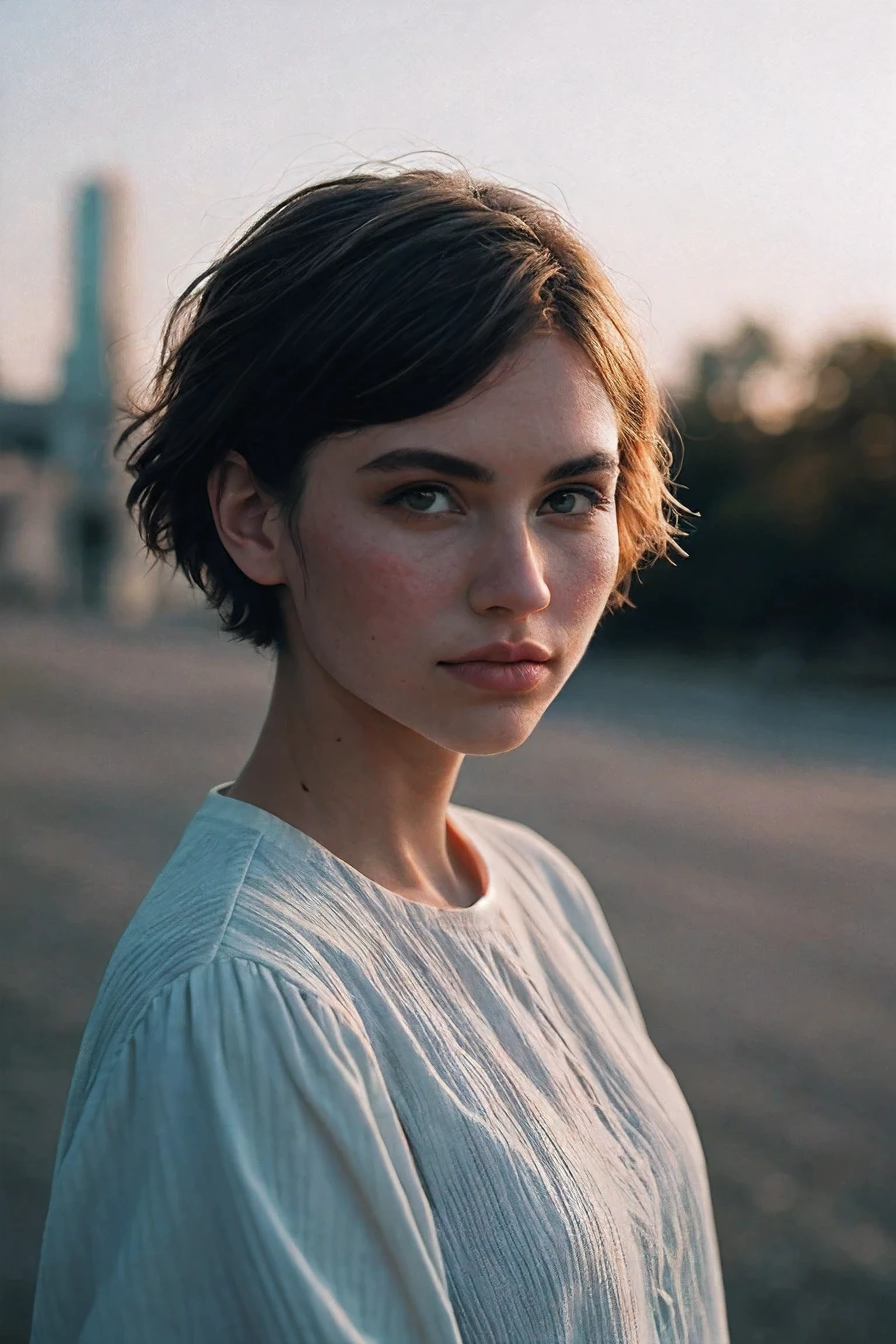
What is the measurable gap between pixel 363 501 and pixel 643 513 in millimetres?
467

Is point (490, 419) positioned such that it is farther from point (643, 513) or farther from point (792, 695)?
point (792, 695)

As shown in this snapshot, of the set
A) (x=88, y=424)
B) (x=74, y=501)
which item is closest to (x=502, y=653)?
(x=88, y=424)

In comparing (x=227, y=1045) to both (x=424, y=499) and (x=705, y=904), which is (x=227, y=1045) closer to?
(x=424, y=499)

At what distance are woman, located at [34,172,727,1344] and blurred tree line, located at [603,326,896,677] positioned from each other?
44.7ft

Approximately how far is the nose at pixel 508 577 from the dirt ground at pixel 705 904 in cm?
168

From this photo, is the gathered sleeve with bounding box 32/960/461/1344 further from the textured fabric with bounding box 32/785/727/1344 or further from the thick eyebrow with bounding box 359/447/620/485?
the thick eyebrow with bounding box 359/447/620/485

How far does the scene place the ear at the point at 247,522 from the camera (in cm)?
124

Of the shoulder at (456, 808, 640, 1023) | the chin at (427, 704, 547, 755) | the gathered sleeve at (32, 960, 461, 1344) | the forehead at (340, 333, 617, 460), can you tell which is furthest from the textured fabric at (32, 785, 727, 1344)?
the forehead at (340, 333, 617, 460)

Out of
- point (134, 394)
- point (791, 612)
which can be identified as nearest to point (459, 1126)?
point (134, 394)

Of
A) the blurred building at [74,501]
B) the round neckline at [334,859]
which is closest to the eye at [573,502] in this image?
the round neckline at [334,859]

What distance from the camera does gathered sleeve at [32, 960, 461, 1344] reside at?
0.94 m

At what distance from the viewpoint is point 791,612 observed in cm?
1617

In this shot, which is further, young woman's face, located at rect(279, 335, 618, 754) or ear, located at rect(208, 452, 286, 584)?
ear, located at rect(208, 452, 286, 584)

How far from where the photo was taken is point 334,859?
1.20 meters
